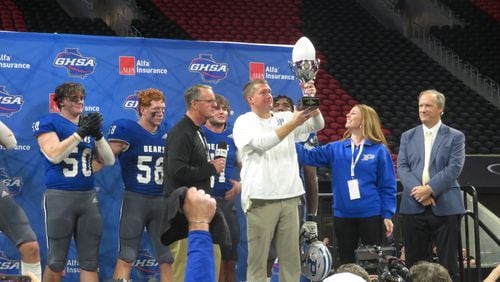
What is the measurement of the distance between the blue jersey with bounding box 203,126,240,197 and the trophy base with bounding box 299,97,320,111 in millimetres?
1350

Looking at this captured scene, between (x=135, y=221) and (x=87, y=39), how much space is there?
1.74 m

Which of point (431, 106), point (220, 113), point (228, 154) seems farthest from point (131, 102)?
point (431, 106)

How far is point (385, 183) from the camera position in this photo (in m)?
5.88

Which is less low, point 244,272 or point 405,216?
point 405,216

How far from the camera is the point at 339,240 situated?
584 centimetres

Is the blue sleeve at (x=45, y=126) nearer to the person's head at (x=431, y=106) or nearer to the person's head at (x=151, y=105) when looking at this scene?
the person's head at (x=151, y=105)

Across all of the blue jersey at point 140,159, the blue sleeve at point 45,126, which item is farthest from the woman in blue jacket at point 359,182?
the blue sleeve at point 45,126

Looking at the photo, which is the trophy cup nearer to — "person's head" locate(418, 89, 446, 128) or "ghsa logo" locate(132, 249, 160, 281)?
"person's head" locate(418, 89, 446, 128)

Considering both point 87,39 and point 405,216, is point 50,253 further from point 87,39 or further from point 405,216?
point 405,216

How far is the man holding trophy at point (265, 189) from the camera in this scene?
17.2ft

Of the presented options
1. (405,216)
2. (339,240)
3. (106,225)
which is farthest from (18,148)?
(405,216)

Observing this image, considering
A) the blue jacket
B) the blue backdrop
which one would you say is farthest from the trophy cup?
the blue backdrop

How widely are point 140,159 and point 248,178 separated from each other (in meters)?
1.16

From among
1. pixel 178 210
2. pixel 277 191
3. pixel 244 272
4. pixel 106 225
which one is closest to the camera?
pixel 178 210
